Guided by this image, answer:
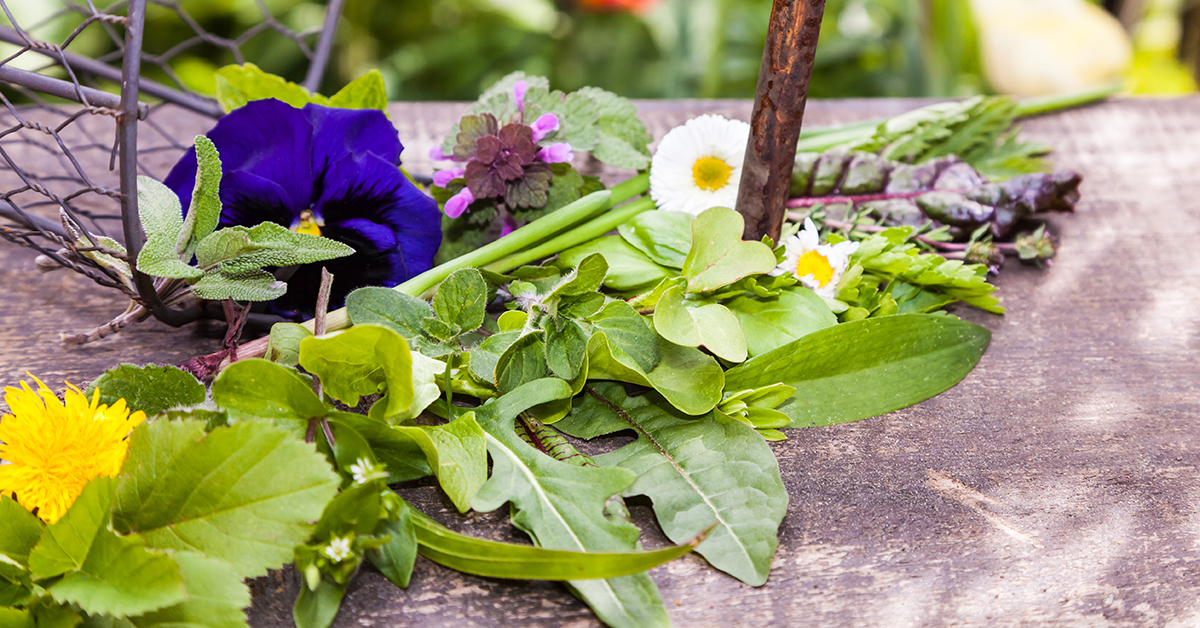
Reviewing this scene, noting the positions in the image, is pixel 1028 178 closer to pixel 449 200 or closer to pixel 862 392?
pixel 862 392

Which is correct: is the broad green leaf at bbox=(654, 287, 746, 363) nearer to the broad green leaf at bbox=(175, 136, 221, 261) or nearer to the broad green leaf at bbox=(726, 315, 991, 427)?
the broad green leaf at bbox=(726, 315, 991, 427)

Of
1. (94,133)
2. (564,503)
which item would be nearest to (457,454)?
(564,503)

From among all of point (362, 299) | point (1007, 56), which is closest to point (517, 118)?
point (362, 299)

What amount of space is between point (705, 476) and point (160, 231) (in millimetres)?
335

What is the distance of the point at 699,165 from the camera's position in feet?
1.96

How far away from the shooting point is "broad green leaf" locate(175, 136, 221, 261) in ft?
1.38

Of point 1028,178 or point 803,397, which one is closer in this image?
point 803,397

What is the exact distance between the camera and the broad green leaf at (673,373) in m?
0.45

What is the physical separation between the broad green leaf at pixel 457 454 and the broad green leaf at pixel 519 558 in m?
0.02

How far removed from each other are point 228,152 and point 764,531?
0.40 m

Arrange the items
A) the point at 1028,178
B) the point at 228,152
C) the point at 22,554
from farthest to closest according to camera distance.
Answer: the point at 1028,178 < the point at 228,152 < the point at 22,554

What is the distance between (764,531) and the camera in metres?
0.41

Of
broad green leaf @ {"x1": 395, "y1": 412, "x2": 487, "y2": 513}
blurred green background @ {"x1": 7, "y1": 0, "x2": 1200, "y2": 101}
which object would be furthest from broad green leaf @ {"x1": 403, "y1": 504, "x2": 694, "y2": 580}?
blurred green background @ {"x1": 7, "y1": 0, "x2": 1200, "y2": 101}

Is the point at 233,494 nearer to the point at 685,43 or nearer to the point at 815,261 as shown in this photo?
the point at 815,261
